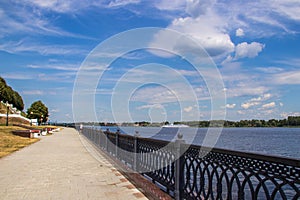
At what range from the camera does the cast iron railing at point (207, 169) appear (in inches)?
116

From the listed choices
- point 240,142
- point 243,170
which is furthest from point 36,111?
point 243,170

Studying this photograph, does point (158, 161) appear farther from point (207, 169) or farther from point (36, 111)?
point (36, 111)

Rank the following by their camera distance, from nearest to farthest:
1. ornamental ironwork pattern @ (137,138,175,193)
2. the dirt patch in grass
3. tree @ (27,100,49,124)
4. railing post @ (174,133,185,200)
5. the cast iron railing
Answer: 1. the cast iron railing
2. railing post @ (174,133,185,200)
3. ornamental ironwork pattern @ (137,138,175,193)
4. the dirt patch in grass
5. tree @ (27,100,49,124)

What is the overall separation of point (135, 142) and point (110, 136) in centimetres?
511

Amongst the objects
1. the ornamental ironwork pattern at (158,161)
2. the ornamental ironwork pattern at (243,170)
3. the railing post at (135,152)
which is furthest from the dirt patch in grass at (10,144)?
the ornamental ironwork pattern at (243,170)

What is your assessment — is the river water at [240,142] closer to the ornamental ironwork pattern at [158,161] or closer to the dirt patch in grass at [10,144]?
the ornamental ironwork pattern at [158,161]

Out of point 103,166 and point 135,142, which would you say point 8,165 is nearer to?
point 103,166

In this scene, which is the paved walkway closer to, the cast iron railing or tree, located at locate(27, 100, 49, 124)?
the cast iron railing

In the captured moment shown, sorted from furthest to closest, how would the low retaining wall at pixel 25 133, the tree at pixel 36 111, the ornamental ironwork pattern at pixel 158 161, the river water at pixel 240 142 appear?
1. the tree at pixel 36 111
2. the low retaining wall at pixel 25 133
3. the river water at pixel 240 142
4. the ornamental ironwork pattern at pixel 158 161

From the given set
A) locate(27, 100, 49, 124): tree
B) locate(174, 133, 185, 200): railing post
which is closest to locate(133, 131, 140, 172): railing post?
locate(174, 133, 185, 200): railing post

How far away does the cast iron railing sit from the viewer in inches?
116

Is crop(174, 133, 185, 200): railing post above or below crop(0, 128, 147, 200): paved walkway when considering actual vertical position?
above

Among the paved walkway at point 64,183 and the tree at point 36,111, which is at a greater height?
the tree at point 36,111

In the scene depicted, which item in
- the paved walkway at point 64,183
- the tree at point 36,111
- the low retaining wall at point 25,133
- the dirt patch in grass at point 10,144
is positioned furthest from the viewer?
the tree at point 36,111
